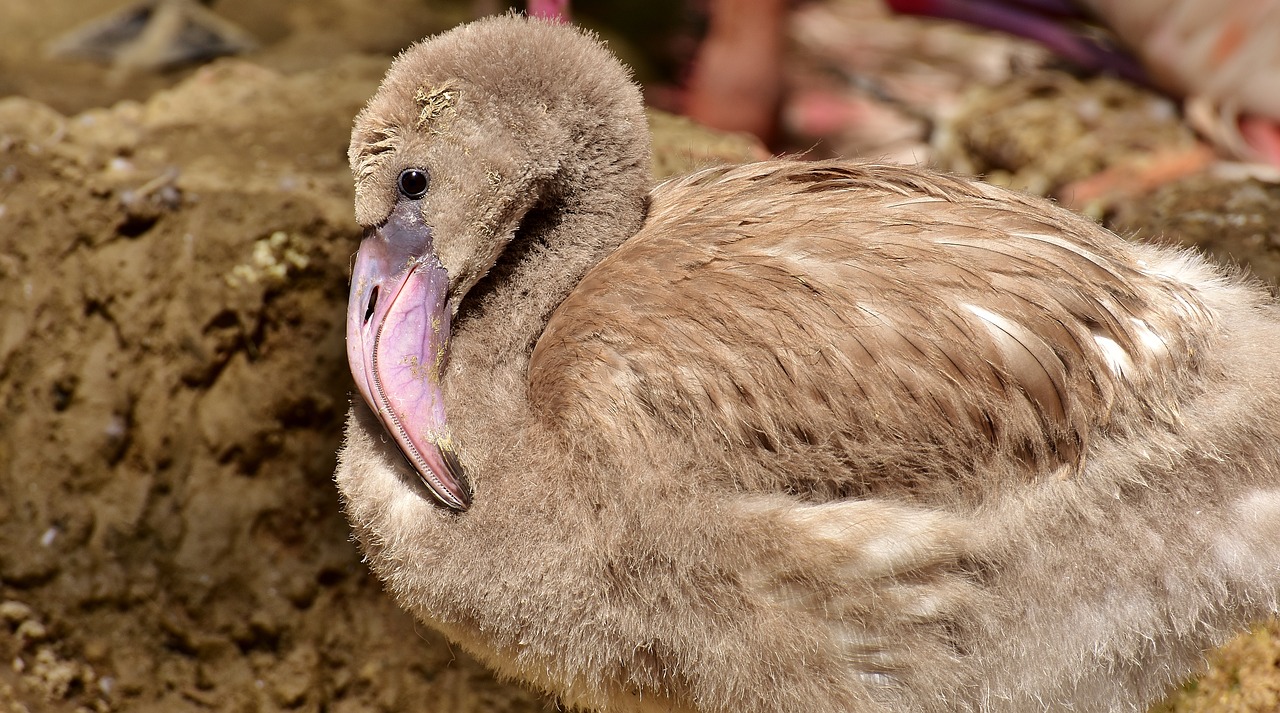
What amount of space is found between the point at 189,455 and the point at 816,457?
2055 mm

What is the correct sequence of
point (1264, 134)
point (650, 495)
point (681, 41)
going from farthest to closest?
1. point (681, 41)
2. point (1264, 134)
3. point (650, 495)

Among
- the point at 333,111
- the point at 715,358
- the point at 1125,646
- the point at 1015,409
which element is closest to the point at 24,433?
the point at 333,111

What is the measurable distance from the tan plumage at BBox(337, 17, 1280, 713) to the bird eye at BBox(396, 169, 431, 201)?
19mm

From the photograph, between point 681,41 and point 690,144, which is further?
point 681,41

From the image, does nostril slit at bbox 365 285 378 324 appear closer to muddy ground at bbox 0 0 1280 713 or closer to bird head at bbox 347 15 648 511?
bird head at bbox 347 15 648 511

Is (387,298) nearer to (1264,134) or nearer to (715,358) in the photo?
(715,358)

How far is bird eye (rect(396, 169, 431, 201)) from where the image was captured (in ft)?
8.43

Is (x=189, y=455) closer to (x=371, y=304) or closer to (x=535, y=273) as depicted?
(x=371, y=304)

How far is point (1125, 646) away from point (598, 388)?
3.97 ft

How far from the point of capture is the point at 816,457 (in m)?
2.40

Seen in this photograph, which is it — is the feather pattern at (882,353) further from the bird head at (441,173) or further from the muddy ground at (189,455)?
the muddy ground at (189,455)

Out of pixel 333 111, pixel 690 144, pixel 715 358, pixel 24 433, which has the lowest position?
pixel 24 433

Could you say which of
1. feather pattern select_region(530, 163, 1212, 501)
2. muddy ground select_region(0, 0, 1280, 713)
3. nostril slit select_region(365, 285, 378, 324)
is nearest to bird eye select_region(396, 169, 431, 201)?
nostril slit select_region(365, 285, 378, 324)

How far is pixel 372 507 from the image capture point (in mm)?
2602
